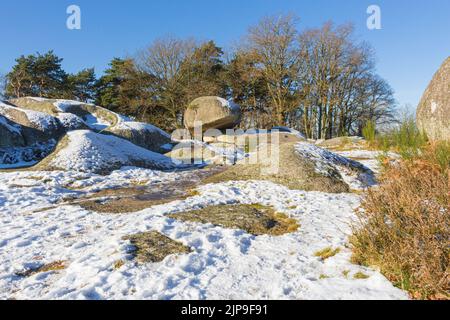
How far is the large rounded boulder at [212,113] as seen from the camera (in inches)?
759

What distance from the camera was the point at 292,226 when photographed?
3.84 meters

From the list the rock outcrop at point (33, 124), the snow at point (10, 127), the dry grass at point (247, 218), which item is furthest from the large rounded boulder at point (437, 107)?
the snow at point (10, 127)

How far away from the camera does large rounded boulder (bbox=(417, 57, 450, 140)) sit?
21.1 ft

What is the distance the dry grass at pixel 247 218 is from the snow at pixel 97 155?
16.8 ft

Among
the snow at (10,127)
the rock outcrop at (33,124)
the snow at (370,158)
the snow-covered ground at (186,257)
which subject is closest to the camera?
the snow-covered ground at (186,257)

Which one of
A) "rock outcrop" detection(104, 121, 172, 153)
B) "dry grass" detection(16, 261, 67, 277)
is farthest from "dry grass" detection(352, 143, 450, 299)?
"rock outcrop" detection(104, 121, 172, 153)

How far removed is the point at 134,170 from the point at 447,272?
7.78 m

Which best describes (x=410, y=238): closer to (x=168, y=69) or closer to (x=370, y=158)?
(x=370, y=158)

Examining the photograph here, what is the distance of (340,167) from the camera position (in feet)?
21.7

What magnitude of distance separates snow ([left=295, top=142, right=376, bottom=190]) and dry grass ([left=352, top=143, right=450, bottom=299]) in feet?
9.06

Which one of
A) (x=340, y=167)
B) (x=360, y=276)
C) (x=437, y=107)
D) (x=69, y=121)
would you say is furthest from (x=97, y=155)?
(x=437, y=107)

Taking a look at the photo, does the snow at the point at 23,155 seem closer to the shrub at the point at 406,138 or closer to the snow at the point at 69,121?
the snow at the point at 69,121
